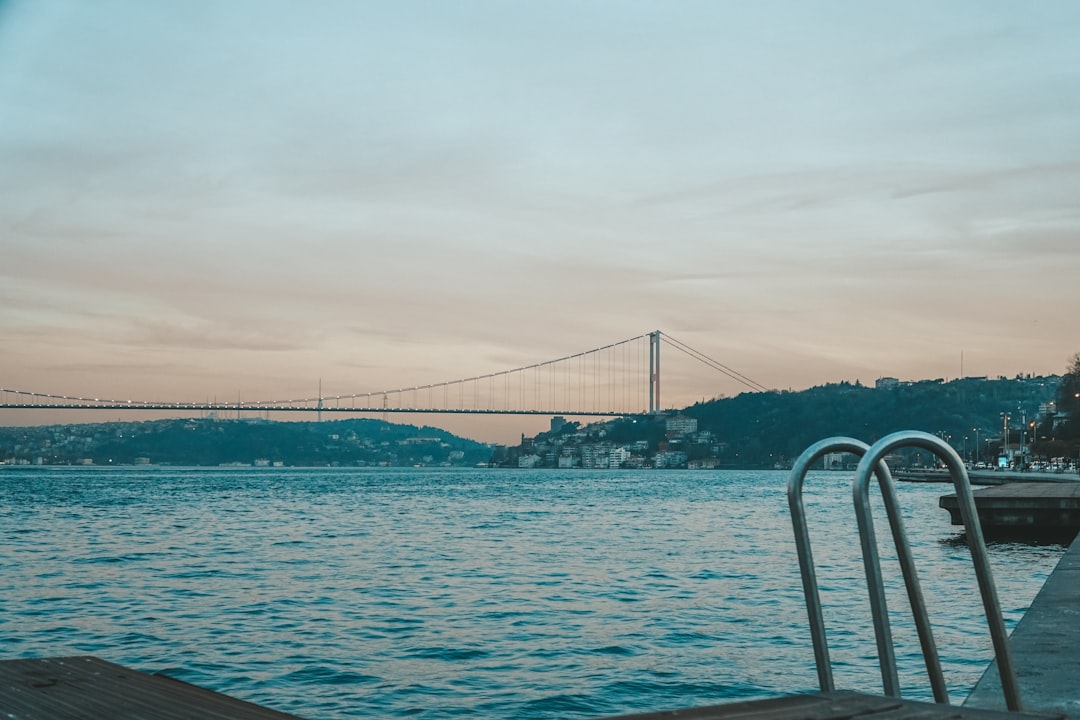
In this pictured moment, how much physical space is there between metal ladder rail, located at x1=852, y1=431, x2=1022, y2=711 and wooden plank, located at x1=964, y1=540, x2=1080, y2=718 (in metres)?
0.76

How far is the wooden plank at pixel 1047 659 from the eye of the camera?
3.88 metres

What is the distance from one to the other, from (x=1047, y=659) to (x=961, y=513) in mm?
2135

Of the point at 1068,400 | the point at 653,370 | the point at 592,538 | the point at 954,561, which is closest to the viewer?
the point at 954,561

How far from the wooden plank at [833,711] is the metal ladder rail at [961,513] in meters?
0.51

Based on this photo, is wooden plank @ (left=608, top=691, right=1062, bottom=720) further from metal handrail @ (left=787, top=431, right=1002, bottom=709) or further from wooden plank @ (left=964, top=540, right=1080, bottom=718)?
wooden plank @ (left=964, top=540, right=1080, bottom=718)

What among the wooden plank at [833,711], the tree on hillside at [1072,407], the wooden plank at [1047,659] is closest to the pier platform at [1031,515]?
the wooden plank at [1047,659]

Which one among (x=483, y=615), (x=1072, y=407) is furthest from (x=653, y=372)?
(x=483, y=615)

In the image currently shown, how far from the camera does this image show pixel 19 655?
899cm

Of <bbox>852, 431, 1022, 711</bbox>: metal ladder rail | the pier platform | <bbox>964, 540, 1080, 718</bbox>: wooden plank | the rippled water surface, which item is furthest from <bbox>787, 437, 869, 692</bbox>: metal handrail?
the pier platform

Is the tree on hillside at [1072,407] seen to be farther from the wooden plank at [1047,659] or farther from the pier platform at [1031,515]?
the wooden plank at [1047,659]

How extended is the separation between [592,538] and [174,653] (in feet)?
48.2

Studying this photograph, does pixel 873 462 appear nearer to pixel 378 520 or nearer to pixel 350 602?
pixel 350 602

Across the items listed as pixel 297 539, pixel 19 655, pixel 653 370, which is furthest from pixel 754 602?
pixel 653 370

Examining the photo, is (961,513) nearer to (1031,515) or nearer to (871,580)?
(871,580)
